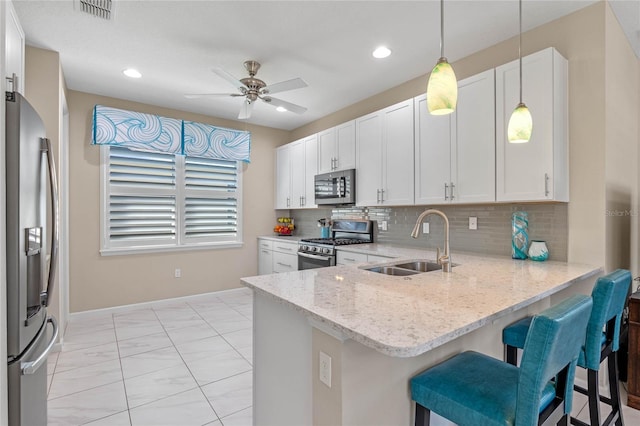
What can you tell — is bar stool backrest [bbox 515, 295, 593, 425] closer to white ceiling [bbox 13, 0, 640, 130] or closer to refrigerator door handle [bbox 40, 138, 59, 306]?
refrigerator door handle [bbox 40, 138, 59, 306]

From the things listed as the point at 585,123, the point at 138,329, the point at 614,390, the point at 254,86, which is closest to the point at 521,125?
the point at 585,123

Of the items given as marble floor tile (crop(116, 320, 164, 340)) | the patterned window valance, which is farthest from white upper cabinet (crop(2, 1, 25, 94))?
marble floor tile (crop(116, 320, 164, 340))

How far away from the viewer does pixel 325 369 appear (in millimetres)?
1228

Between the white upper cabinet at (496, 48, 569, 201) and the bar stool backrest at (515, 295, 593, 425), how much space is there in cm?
161

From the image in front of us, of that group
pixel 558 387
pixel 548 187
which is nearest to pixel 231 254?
pixel 548 187

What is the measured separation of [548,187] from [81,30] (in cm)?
384

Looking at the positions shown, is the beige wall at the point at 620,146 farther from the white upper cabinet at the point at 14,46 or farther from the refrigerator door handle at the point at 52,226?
the white upper cabinet at the point at 14,46

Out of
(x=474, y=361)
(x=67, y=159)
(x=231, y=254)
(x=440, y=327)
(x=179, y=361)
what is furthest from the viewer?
(x=231, y=254)

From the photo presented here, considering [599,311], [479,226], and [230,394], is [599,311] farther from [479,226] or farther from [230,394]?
[230,394]

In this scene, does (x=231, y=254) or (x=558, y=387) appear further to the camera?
(x=231, y=254)

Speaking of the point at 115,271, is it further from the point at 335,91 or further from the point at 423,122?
the point at 423,122

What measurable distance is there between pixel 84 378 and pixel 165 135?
3.06m

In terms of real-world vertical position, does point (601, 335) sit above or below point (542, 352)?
below

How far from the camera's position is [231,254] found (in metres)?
5.18
